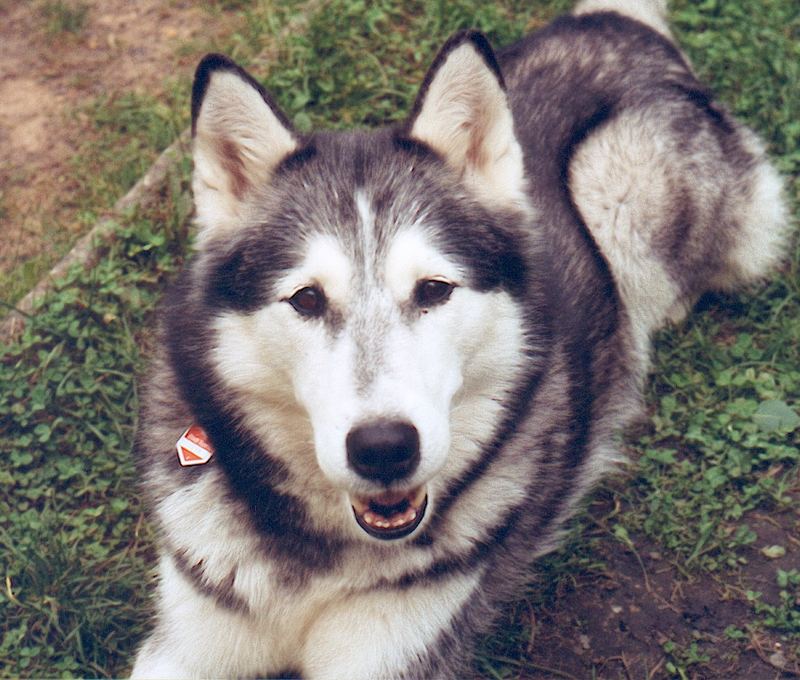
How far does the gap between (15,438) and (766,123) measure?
409 cm

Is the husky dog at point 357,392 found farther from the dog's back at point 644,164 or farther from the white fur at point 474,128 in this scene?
the dog's back at point 644,164

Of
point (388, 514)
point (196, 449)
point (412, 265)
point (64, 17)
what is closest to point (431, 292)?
point (412, 265)

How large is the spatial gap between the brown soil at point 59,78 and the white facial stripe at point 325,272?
8.25 ft

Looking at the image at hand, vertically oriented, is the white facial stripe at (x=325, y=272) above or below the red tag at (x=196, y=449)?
above

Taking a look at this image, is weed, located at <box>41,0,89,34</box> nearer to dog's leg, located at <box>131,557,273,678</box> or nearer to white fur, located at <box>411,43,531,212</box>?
white fur, located at <box>411,43,531,212</box>

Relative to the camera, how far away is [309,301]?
2.81 meters

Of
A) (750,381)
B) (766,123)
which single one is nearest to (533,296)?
(750,381)

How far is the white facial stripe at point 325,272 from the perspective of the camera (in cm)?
276

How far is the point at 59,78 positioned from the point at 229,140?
3.09 meters

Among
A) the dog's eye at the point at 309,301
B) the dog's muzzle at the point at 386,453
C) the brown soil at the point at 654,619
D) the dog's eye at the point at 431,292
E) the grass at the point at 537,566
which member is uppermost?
the dog's eye at the point at 309,301

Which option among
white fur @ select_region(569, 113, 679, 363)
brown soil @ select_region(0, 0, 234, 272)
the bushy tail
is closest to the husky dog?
white fur @ select_region(569, 113, 679, 363)

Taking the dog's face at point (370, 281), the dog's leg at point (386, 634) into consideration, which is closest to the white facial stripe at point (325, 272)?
the dog's face at point (370, 281)

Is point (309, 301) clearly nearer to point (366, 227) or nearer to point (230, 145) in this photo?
point (366, 227)

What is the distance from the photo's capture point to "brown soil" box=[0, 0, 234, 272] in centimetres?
505
